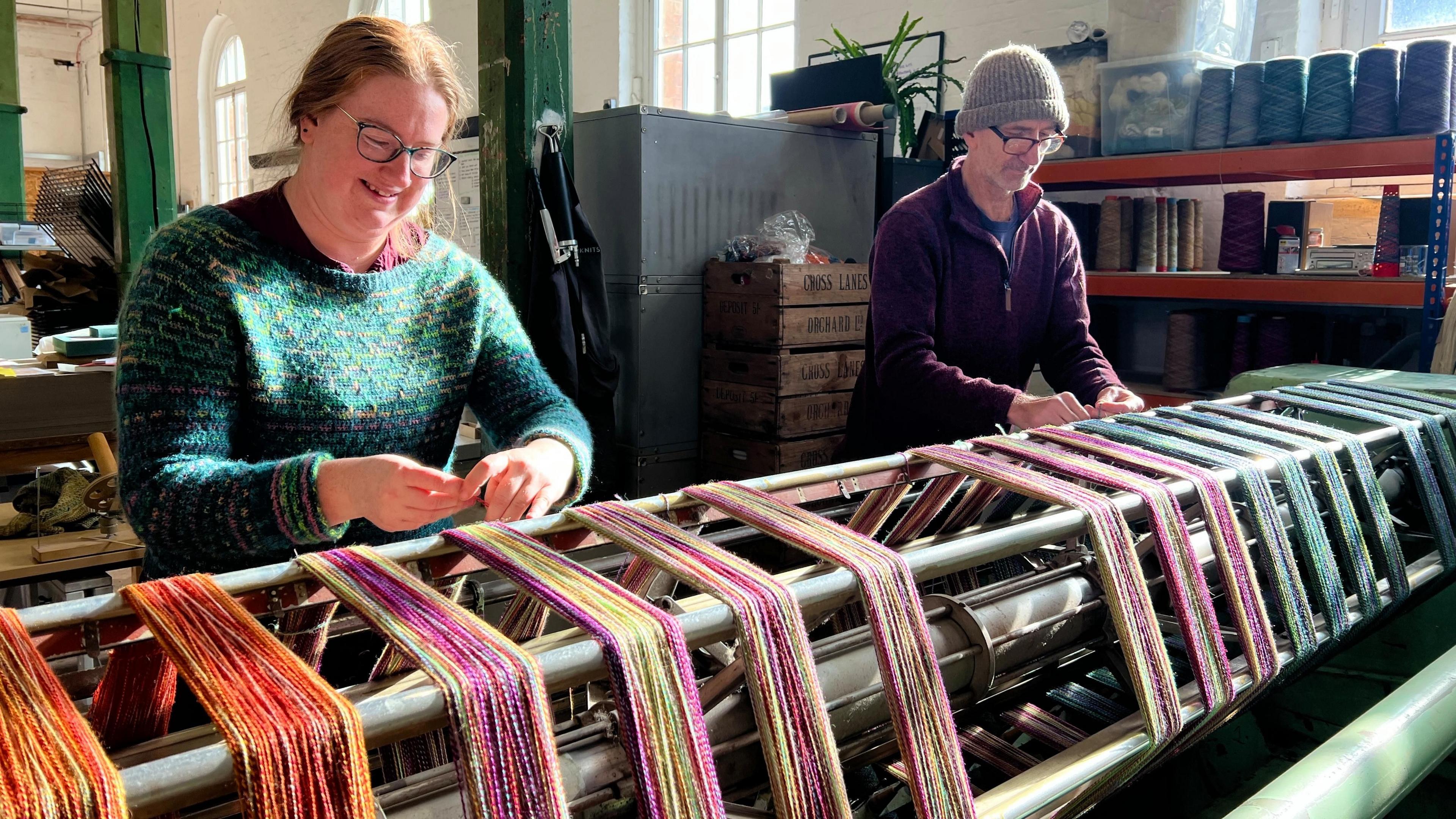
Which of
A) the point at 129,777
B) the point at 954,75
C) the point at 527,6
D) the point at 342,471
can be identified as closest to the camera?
the point at 129,777

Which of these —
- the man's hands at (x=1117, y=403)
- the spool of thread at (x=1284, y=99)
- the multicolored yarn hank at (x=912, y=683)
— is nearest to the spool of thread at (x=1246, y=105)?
the spool of thread at (x=1284, y=99)

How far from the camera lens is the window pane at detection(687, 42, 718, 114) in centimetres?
631

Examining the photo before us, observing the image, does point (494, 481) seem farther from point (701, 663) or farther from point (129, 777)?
point (129, 777)

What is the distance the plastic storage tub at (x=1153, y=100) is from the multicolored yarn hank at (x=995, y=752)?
9.53 feet

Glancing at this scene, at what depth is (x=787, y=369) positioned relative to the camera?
361 cm

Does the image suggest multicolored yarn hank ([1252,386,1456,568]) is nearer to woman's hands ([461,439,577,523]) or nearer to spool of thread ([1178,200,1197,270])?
woman's hands ([461,439,577,523])

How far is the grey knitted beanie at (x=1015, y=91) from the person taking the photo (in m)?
1.93

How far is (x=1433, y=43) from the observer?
288 centimetres

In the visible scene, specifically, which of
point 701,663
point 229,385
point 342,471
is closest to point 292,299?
point 229,385

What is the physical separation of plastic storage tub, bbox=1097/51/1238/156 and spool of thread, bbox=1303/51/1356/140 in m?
0.35

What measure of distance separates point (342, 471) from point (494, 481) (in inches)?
5.9

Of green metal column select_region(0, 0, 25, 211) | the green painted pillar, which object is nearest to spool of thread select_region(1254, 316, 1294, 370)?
the green painted pillar

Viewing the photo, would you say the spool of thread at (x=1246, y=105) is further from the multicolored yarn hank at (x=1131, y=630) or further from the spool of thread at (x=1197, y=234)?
the multicolored yarn hank at (x=1131, y=630)

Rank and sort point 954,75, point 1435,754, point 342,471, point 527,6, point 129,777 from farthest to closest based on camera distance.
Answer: point 954,75 < point 527,6 < point 342,471 < point 1435,754 < point 129,777
